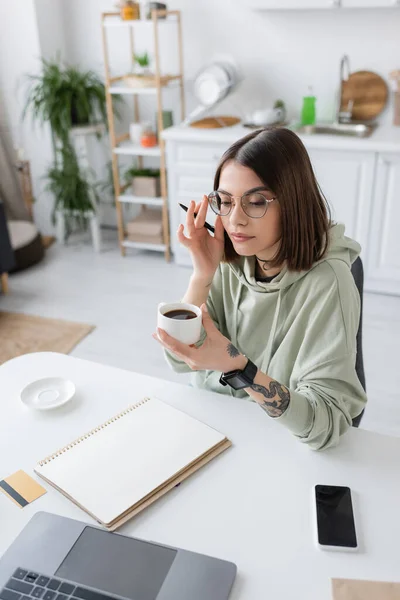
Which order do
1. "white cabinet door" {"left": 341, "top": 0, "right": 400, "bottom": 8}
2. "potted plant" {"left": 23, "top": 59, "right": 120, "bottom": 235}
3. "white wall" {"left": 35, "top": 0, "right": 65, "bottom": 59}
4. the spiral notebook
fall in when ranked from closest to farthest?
the spiral notebook, "white cabinet door" {"left": 341, "top": 0, "right": 400, "bottom": 8}, "potted plant" {"left": 23, "top": 59, "right": 120, "bottom": 235}, "white wall" {"left": 35, "top": 0, "right": 65, "bottom": 59}

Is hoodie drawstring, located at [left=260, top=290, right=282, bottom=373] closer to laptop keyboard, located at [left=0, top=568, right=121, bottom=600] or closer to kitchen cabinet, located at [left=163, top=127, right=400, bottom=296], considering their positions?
laptop keyboard, located at [left=0, top=568, right=121, bottom=600]

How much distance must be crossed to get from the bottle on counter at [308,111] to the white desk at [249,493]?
2470 mm

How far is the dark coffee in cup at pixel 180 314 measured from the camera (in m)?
1.07

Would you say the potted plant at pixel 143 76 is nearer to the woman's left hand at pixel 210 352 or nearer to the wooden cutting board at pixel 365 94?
the wooden cutting board at pixel 365 94

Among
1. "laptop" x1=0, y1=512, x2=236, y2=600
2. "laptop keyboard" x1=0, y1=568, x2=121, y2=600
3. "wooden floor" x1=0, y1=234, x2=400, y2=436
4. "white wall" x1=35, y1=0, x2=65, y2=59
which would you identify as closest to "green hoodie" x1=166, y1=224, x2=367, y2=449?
"laptop" x1=0, y1=512, x2=236, y2=600

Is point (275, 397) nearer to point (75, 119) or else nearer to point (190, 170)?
point (190, 170)

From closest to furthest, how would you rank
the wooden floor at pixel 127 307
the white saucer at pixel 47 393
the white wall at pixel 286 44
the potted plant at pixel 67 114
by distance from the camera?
1. the white saucer at pixel 47 393
2. the wooden floor at pixel 127 307
3. the white wall at pixel 286 44
4. the potted plant at pixel 67 114

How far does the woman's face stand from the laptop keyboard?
68 cm

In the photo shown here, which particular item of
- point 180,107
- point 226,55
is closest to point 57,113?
point 180,107

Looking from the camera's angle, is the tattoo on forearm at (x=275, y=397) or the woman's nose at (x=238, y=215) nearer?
the tattoo on forearm at (x=275, y=397)

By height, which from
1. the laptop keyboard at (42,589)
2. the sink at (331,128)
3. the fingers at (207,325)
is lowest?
the laptop keyboard at (42,589)

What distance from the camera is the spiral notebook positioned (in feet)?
3.30

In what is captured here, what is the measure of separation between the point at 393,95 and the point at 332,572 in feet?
9.83

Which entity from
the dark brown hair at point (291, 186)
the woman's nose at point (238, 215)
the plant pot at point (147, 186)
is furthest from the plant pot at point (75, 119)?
the woman's nose at point (238, 215)
